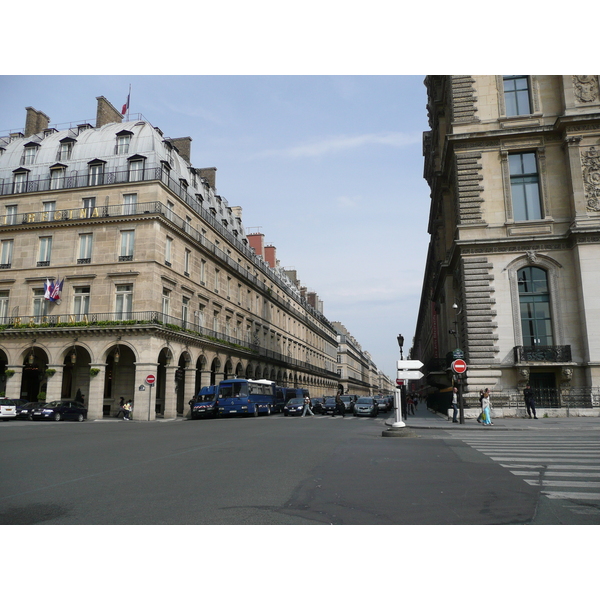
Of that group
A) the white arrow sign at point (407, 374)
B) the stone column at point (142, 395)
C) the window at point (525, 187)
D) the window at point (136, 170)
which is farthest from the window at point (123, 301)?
the window at point (525, 187)

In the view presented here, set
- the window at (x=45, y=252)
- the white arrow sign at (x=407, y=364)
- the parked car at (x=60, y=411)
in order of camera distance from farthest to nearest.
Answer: the window at (x=45, y=252), the parked car at (x=60, y=411), the white arrow sign at (x=407, y=364)

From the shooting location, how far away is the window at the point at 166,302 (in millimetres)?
38375

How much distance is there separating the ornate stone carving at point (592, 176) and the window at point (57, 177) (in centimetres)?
3531

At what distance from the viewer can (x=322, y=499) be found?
7.04m

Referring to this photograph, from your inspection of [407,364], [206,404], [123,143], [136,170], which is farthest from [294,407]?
[123,143]

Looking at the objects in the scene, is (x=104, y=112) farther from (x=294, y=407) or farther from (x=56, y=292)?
(x=294, y=407)

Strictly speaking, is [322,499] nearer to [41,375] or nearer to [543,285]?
[543,285]

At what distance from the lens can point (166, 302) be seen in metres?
38.9

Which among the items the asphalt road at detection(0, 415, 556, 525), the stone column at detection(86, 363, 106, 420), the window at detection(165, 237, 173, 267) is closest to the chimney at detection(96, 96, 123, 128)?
the window at detection(165, 237, 173, 267)

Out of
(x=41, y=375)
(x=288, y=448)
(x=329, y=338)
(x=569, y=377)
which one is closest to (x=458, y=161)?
(x=569, y=377)

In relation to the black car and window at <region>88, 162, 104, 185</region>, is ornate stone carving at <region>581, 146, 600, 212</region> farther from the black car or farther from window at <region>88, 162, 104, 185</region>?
window at <region>88, 162, 104, 185</region>

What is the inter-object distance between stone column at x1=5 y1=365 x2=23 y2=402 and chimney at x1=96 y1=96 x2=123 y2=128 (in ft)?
68.3

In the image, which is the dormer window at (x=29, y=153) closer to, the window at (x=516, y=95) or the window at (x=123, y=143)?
the window at (x=123, y=143)

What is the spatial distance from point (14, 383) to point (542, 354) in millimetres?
33841
